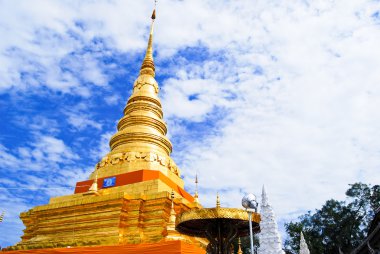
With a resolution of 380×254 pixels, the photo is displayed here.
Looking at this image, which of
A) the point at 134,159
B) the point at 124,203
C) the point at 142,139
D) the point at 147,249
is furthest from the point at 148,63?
the point at 147,249

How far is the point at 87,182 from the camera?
1662 centimetres

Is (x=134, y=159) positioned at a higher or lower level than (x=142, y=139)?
lower

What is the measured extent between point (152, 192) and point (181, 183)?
3.51 meters

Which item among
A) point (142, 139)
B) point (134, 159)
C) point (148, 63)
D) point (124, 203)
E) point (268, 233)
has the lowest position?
point (268, 233)

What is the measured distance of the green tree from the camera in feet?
89.8

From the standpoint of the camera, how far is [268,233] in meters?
11.2

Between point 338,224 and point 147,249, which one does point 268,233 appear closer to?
point 147,249

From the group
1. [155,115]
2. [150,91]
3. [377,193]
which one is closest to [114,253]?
[155,115]

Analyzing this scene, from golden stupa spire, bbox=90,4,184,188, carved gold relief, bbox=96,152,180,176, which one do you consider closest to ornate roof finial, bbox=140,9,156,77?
golden stupa spire, bbox=90,4,184,188

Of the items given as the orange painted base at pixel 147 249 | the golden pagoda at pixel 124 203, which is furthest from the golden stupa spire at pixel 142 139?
the orange painted base at pixel 147 249

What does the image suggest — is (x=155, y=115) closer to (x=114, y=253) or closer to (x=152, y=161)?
(x=152, y=161)

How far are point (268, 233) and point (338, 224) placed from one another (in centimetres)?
1979

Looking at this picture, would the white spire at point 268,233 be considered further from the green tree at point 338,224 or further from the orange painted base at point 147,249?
the green tree at point 338,224

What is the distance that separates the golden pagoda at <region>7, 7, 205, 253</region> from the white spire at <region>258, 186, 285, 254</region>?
2378mm
